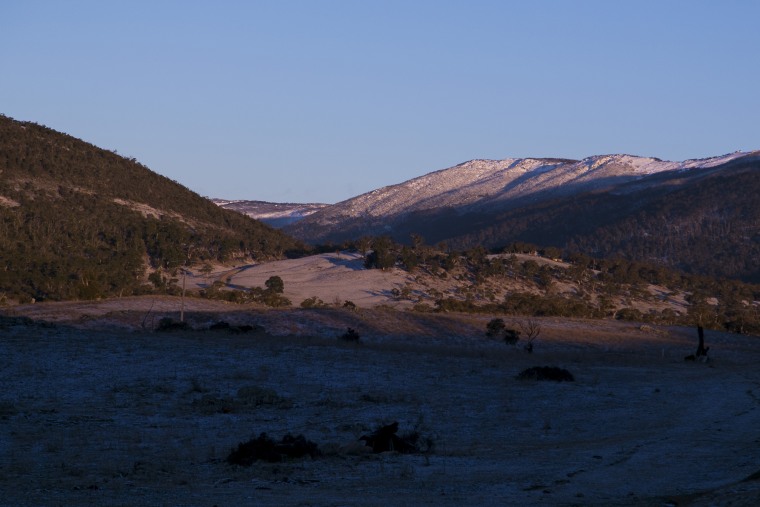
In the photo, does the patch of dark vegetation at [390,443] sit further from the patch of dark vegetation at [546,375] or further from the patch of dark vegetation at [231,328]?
the patch of dark vegetation at [231,328]

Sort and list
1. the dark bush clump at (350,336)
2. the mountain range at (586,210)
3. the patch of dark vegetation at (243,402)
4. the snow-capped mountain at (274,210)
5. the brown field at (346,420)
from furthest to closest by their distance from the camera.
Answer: the snow-capped mountain at (274,210)
the mountain range at (586,210)
the dark bush clump at (350,336)
the patch of dark vegetation at (243,402)
the brown field at (346,420)

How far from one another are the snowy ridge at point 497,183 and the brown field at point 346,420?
12329 centimetres

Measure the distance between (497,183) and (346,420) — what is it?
6020 inches

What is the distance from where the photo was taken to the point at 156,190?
259 ft

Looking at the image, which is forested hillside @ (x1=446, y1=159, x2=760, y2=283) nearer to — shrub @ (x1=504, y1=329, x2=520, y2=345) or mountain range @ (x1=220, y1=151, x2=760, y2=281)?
mountain range @ (x1=220, y1=151, x2=760, y2=281)

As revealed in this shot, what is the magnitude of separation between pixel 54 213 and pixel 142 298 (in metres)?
26.5

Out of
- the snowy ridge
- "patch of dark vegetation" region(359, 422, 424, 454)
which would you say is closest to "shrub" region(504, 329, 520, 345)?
"patch of dark vegetation" region(359, 422, 424, 454)

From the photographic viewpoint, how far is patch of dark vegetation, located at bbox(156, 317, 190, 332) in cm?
3027

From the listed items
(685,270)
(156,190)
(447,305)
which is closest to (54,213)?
(156,190)

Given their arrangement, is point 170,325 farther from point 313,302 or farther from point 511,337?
point 313,302

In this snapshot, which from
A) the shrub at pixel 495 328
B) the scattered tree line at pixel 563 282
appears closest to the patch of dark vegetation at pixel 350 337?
the shrub at pixel 495 328

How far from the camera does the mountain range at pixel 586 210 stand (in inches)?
4294

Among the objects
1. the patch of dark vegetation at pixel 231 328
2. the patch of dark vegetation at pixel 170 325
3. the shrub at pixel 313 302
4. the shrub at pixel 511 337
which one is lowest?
the shrub at pixel 511 337

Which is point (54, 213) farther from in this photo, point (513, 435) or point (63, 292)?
point (513, 435)
